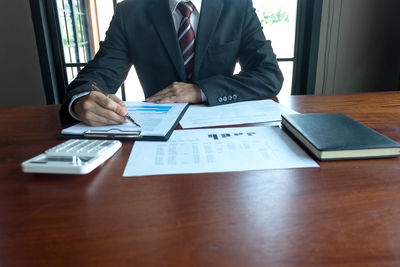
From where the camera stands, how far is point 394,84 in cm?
234

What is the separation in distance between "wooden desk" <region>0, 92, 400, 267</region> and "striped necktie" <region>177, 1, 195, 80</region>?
0.81m

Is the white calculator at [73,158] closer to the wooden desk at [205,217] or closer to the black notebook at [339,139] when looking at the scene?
the wooden desk at [205,217]

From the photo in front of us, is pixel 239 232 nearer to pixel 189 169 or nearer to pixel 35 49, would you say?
pixel 189 169

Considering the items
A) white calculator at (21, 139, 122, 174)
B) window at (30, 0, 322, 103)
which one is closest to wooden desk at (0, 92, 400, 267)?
white calculator at (21, 139, 122, 174)

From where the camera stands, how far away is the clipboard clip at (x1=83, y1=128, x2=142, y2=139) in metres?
0.62

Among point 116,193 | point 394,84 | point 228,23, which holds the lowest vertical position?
point 394,84

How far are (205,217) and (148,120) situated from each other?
0.43 meters

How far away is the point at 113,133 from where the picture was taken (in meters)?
0.63

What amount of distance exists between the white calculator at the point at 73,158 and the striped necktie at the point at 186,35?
2.51ft

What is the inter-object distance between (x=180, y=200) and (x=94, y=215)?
109 millimetres

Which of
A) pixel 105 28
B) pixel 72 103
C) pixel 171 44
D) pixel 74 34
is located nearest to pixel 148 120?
pixel 72 103

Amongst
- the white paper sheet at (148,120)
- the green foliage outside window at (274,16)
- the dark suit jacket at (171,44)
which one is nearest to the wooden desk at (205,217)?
the white paper sheet at (148,120)

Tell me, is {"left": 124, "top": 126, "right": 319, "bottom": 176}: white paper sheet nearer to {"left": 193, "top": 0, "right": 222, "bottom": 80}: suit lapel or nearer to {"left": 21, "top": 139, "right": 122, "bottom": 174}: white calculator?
{"left": 21, "top": 139, "right": 122, "bottom": 174}: white calculator

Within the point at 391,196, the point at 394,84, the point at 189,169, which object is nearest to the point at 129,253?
the point at 189,169
